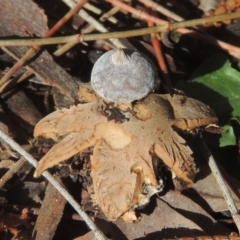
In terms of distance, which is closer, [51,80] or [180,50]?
[51,80]

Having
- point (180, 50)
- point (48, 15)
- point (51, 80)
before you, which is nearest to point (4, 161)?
point (51, 80)

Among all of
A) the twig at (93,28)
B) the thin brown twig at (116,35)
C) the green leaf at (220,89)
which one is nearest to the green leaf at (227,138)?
the green leaf at (220,89)

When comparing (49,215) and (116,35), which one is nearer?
(49,215)

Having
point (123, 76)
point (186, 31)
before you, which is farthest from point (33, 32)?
point (123, 76)

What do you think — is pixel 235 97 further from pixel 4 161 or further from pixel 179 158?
pixel 4 161

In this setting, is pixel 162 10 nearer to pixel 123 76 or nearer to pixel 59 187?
pixel 123 76

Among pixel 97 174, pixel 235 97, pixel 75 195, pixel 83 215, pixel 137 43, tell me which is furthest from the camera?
pixel 137 43

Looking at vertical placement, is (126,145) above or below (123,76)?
below
